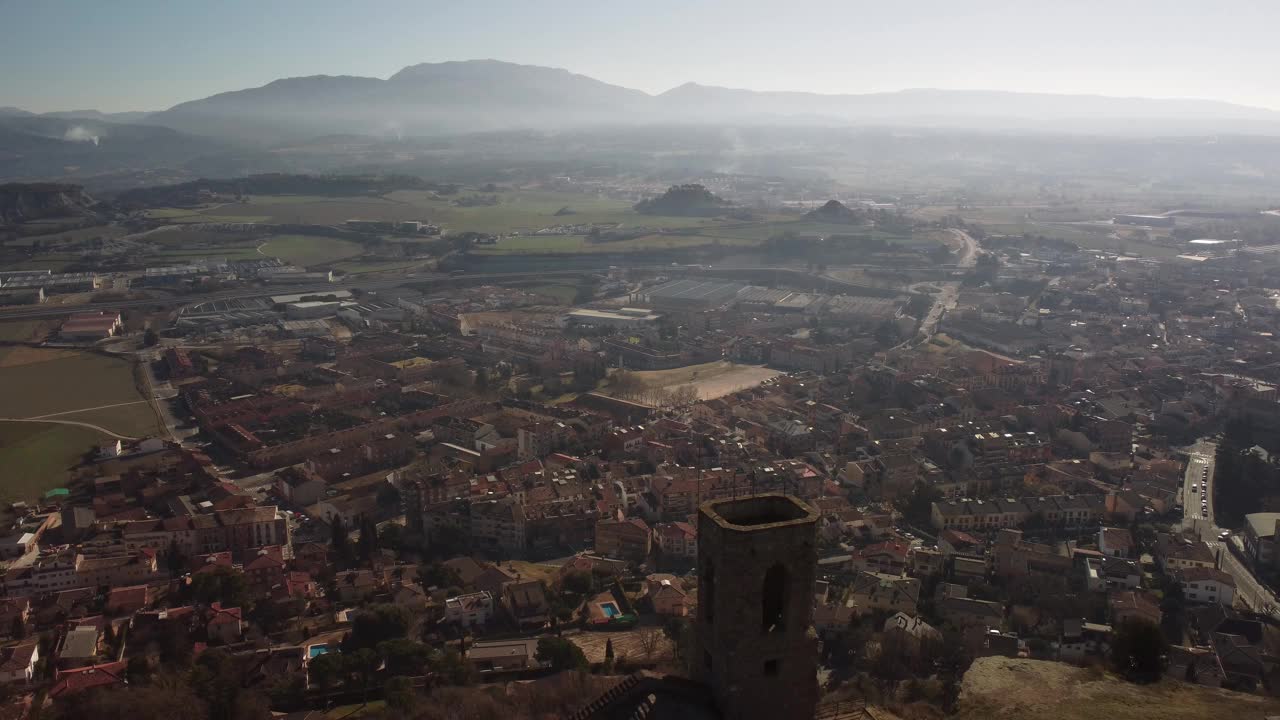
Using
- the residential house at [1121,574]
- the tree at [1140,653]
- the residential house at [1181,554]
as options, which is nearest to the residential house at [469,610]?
the tree at [1140,653]

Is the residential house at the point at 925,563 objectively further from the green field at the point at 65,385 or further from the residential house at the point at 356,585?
the green field at the point at 65,385

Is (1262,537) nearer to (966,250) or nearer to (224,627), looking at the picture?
(224,627)

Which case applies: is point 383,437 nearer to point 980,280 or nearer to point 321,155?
point 980,280

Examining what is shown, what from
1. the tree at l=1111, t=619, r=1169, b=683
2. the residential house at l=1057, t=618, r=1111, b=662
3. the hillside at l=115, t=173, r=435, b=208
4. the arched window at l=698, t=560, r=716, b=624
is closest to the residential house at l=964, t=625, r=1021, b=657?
the residential house at l=1057, t=618, r=1111, b=662

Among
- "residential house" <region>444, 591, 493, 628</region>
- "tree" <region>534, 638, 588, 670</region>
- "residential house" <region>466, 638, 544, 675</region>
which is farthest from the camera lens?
"residential house" <region>444, 591, 493, 628</region>

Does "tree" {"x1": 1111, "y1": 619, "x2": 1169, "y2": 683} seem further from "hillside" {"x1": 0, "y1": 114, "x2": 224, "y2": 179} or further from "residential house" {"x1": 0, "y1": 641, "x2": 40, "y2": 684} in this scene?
"hillside" {"x1": 0, "y1": 114, "x2": 224, "y2": 179}

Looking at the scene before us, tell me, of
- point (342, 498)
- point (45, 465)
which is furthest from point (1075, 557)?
point (45, 465)
